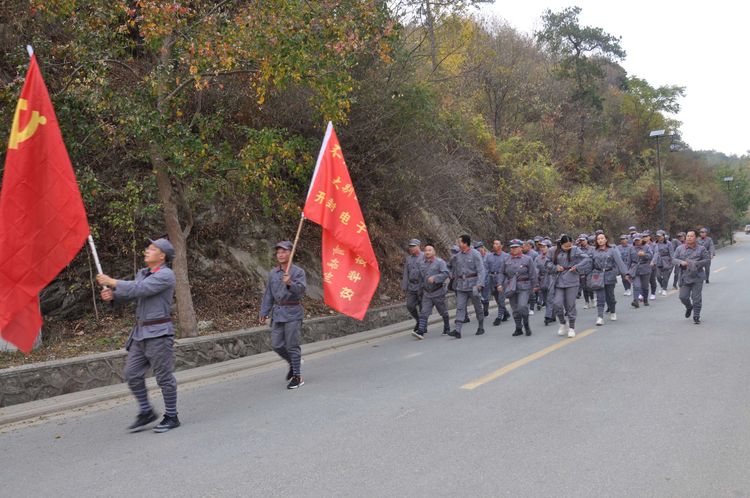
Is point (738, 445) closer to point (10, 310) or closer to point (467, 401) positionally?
point (467, 401)

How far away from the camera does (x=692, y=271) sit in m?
12.3

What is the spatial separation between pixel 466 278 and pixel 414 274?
1065 millimetres

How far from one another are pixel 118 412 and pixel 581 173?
40.1m

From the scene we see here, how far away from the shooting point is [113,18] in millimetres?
9023

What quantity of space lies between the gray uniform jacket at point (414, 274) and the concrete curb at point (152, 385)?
4.04 ft

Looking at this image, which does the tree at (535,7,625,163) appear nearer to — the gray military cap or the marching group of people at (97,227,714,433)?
the marching group of people at (97,227,714,433)

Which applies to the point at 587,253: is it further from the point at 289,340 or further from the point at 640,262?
the point at 289,340

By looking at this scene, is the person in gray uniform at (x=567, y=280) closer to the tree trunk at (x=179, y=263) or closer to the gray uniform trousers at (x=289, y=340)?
the gray uniform trousers at (x=289, y=340)

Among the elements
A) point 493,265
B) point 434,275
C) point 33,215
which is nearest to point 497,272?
point 493,265

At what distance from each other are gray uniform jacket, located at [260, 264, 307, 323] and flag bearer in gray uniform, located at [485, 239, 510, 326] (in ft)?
22.1

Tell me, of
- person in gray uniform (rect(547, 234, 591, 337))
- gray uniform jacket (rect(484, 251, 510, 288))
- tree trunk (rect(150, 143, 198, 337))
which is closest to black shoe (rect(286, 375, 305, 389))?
tree trunk (rect(150, 143, 198, 337))

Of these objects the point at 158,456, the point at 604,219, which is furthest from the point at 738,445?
the point at 604,219

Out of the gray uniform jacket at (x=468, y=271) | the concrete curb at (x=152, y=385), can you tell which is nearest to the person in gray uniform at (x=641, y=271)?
the gray uniform jacket at (x=468, y=271)

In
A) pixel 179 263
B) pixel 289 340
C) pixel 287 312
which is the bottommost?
pixel 289 340
